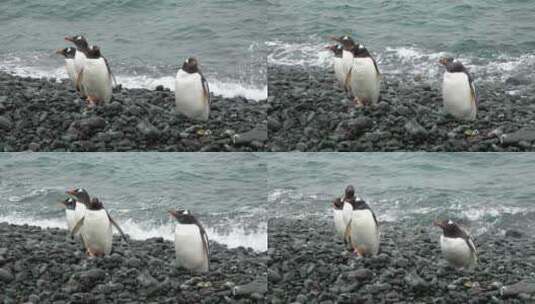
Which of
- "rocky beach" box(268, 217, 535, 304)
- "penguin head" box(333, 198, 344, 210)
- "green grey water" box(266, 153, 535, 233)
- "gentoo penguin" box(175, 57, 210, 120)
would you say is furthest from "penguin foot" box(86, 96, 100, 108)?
"penguin head" box(333, 198, 344, 210)

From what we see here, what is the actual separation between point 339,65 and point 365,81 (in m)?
0.64

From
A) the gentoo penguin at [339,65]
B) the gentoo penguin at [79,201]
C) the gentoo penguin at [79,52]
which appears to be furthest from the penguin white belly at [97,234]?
the gentoo penguin at [339,65]

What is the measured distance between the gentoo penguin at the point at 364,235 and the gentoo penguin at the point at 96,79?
219 centimetres

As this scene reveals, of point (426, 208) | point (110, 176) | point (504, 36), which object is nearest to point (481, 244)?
point (426, 208)

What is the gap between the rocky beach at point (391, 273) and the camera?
23.1ft

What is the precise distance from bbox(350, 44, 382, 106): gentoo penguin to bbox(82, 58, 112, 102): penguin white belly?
1.95 m

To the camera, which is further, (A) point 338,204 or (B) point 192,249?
(A) point 338,204

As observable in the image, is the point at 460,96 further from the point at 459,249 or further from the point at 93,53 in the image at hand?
the point at 93,53

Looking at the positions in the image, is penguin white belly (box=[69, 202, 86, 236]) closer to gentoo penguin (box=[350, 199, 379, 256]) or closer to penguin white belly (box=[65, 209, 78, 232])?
penguin white belly (box=[65, 209, 78, 232])

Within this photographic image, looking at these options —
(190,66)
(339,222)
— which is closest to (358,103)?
(339,222)

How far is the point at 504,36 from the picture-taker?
33.2ft

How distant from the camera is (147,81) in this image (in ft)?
29.2

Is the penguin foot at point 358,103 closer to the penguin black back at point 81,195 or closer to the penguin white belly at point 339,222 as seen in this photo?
the penguin white belly at point 339,222

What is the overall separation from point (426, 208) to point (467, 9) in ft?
10.1
